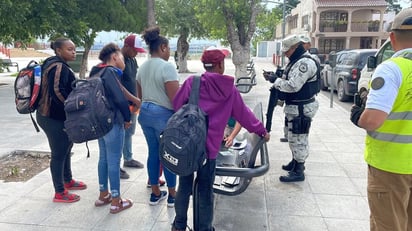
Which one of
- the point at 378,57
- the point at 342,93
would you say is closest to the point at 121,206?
the point at 378,57

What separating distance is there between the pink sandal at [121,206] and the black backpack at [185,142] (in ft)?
4.17

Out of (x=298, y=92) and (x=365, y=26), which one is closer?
(x=298, y=92)

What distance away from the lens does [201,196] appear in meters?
2.70

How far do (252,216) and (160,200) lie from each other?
3.21 feet

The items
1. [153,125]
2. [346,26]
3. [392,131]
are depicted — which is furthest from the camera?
[346,26]

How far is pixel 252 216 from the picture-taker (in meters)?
3.36

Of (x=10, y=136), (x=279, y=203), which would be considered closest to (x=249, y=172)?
→ (x=279, y=203)

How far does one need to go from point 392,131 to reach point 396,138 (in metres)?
0.05

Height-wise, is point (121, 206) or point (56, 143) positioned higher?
point (56, 143)

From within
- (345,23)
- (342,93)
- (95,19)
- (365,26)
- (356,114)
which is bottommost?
(342,93)

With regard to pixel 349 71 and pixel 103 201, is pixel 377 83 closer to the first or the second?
pixel 103 201

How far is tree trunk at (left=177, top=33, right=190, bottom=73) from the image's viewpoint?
21469 mm

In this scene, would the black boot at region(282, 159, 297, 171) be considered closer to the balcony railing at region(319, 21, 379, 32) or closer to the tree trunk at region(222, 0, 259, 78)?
the tree trunk at region(222, 0, 259, 78)

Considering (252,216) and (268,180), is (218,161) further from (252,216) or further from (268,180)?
(268,180)
